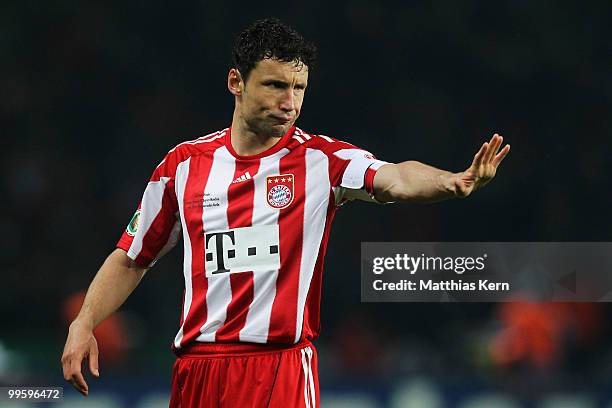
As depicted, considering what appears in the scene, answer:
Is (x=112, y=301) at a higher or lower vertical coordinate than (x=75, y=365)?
higher

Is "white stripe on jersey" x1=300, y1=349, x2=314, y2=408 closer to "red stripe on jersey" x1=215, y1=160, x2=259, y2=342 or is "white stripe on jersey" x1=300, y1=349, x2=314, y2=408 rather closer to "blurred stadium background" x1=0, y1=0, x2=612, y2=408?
"red stripe on jersey" x1=215, y1=160, x2=259, y2=342

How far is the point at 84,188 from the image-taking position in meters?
5.89

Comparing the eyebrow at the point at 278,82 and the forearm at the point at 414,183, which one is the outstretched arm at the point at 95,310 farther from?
the forearm at the point at 414,183

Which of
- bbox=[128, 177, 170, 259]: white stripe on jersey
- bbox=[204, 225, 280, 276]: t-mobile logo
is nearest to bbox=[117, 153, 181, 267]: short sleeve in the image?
bbox=[128, 177, 170, 259]: white stripe on jersey

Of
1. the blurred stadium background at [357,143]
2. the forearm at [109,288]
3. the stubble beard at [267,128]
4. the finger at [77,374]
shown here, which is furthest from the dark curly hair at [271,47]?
the blurred stadium background at [357,143]

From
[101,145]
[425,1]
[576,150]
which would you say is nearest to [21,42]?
[101,145]

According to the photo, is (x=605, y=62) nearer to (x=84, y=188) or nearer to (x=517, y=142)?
(x=517, y=142)

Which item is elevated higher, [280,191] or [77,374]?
[280,191]

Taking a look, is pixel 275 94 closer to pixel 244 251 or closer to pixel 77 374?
pixel 244 251

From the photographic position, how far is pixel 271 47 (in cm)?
287

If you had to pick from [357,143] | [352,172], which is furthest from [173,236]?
[357,143]

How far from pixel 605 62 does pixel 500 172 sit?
837 mm

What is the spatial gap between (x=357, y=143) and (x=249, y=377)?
3100mm

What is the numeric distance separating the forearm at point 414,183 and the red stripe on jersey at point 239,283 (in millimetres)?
398
